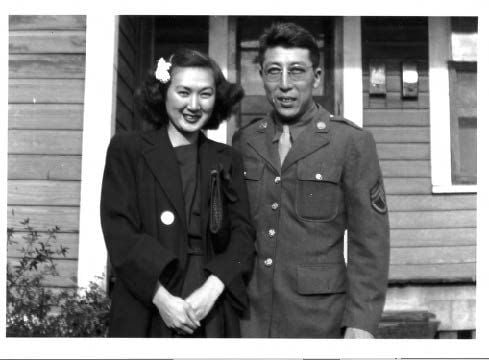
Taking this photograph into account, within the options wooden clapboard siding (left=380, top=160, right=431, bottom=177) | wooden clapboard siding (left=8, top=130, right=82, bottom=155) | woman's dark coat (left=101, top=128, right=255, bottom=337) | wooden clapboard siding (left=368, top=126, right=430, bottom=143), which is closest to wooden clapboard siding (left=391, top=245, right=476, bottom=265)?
wooden clapboard siding (left=380, top=160, right=431, bottom=177)

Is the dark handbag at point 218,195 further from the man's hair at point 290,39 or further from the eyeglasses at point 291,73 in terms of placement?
the man's hair at point 290,39

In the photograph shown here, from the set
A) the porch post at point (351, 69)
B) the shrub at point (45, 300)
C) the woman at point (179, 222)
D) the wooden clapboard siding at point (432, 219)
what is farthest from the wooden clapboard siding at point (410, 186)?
the woman at point (179, 222)

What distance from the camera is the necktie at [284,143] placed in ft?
7.96

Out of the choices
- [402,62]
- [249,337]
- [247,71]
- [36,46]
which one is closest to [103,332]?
[249,337]

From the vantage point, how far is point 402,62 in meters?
5.04

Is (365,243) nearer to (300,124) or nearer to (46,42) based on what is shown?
(300,124)

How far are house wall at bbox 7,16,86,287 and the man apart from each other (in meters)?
2.05

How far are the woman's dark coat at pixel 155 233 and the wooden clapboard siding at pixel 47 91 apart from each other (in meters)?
2.10

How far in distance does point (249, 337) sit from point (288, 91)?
0.97 meters

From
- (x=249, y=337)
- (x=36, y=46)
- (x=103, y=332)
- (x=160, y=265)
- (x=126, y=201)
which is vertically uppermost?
(x=36, y=46)

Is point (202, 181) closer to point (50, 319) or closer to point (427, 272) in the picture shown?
point (50, 319)

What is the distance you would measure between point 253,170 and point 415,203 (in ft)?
9.60

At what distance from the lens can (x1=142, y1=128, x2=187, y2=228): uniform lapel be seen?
2090mm

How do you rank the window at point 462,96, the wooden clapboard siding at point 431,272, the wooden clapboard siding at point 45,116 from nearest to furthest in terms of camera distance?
the wooden clapboard siding at point 45,116 → the wooden clapboard siding at point 431,272 → the window at point 462,96
